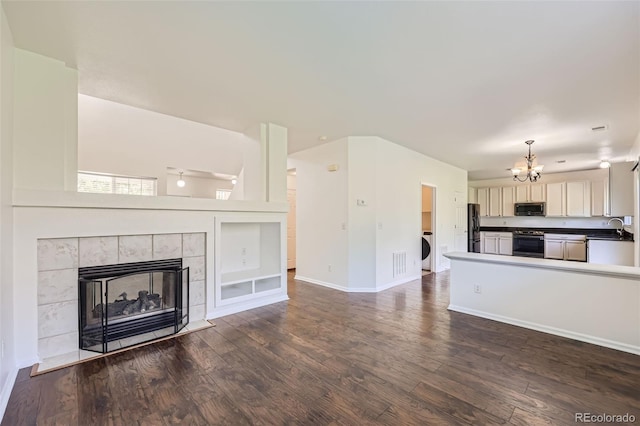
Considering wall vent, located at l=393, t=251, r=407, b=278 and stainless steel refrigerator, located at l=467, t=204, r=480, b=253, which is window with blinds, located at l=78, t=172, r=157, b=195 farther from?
stainless steel refrigerator, located at l=467, t=204, r=480, b=253

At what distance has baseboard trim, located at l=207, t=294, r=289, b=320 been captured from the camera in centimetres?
349

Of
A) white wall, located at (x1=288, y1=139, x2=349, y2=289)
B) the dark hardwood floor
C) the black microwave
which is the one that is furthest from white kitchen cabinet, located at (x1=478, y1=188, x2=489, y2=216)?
the dark hardwood floor

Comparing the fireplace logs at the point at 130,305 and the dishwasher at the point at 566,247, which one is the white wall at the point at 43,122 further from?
the dishwasher at the point at 566,247

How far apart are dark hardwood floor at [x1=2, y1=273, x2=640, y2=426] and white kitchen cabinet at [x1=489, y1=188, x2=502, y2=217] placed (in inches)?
265

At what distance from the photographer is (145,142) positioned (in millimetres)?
5289

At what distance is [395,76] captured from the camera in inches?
105

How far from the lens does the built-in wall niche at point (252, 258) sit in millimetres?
3891

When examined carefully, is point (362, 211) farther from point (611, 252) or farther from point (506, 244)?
point (506, 244)

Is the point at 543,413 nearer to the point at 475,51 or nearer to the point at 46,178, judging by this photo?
the point at 475,51

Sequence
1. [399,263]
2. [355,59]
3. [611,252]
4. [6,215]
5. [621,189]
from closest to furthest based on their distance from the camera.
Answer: [6,215] → [355,59] → [399,263] → [611,252] → [621,189]

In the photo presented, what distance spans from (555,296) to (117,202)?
15.2 feet

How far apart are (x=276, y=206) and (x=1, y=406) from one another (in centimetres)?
302

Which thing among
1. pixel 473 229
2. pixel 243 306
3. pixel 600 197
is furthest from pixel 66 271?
pixel 600 197

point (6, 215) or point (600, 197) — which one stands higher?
point (600, 197)
